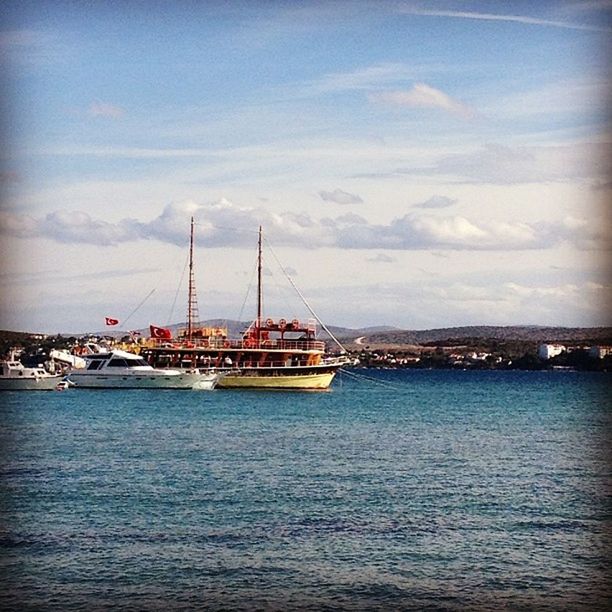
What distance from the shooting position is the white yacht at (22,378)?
32375mm

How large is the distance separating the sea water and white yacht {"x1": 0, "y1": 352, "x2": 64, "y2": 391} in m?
13.9

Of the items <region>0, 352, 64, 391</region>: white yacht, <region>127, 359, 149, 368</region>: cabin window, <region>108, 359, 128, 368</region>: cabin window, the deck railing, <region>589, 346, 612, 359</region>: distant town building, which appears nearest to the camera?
<region>589, 346, 612, 359</region>: distant town building

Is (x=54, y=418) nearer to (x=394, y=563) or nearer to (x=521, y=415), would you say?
(x=521, y=415)

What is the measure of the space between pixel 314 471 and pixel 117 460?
2.83 metres

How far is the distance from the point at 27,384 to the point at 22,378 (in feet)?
0.79

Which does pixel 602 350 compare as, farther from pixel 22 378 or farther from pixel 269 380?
pixel 269 380

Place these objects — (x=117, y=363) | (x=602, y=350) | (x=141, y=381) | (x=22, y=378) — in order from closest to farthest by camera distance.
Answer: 1. (x=602, y=350)
2. (x=22, y=378)
3. (x=141, y=381)
4. (x=117, y=363)

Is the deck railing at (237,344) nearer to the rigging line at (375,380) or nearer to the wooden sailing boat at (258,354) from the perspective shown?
the wooden sailing boat at (258,354)

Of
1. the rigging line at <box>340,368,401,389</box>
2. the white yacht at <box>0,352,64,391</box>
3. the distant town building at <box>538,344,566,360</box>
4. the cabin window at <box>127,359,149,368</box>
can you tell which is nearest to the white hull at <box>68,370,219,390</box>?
the cabin window at <box>127,359,149,368</box>

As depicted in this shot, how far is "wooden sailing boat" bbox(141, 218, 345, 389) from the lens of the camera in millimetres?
35188

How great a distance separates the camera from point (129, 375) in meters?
35.1

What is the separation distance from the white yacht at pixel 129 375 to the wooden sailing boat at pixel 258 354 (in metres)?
1.01

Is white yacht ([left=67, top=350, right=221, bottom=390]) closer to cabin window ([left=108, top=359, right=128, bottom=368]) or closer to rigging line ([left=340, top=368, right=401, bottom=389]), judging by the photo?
cabin window ([left=108, top=359, right=128, bottom=368])

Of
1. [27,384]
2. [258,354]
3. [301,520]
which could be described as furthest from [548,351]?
[301,520]
